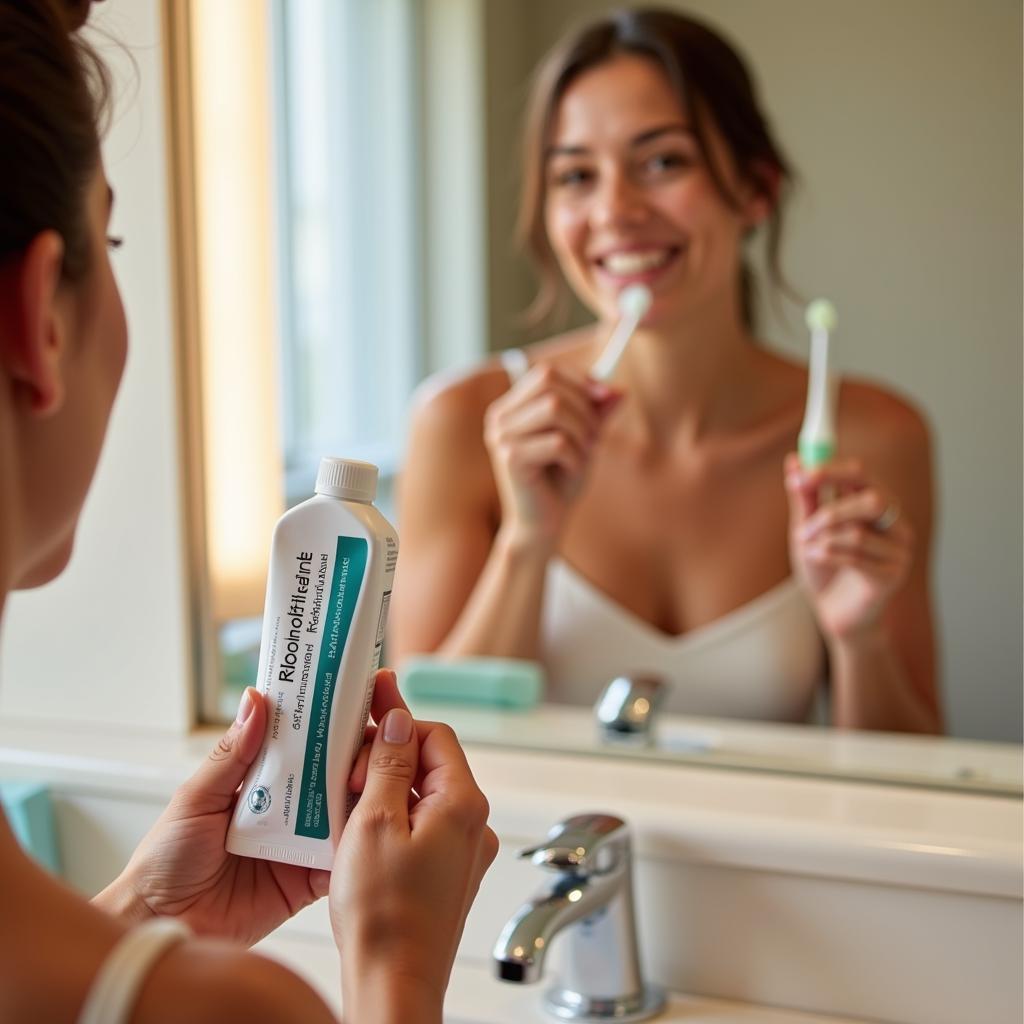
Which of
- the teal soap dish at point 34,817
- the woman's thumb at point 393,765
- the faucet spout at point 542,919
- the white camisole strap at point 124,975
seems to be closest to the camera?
the white camisole strap at point 124,975

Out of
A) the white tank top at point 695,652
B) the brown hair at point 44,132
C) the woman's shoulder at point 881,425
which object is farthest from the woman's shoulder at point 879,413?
the brown hair at point 44,132

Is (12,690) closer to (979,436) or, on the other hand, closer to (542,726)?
(542,726)

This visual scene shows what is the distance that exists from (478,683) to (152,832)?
17.5 inches

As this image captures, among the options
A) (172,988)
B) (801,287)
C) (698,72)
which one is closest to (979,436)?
(801,287)

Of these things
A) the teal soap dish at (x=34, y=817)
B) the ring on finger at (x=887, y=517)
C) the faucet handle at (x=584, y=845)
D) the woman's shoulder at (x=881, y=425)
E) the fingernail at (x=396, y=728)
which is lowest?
the teal soap dish at (x=34, y=817)

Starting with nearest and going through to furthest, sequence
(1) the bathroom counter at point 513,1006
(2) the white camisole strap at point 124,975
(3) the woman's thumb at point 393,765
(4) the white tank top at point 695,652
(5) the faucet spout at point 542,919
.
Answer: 1. (2) the white camisole strap at point 124,975
2. (3) the woman's thumb at point 393,765
3. (5) the faucet spout at point 542,919
4. (1) the bathroom counter at point 513,1006
5. (4) the white tank top at point 695,652

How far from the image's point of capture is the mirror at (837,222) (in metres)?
0.76

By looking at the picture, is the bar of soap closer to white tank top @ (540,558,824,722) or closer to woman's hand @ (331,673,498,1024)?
white tank top @ (540,558,824,722)

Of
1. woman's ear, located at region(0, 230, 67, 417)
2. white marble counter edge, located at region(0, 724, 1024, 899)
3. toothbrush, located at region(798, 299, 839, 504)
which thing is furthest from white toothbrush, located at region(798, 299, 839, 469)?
woman's ear, located at region(0, 230, 67, 417)

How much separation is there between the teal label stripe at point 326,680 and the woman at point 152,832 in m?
0.01

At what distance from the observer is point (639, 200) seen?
89cm

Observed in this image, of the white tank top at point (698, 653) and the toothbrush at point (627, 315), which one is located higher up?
the toothbrush at point (627, 315)

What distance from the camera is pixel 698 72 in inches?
33.8

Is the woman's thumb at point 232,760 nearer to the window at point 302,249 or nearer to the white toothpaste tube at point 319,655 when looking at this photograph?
the white toothpaste tube at point 319,655
